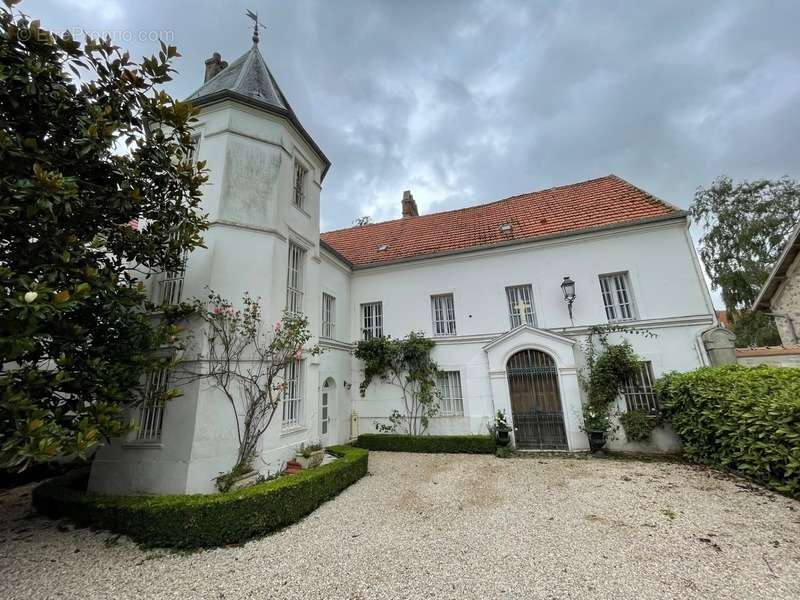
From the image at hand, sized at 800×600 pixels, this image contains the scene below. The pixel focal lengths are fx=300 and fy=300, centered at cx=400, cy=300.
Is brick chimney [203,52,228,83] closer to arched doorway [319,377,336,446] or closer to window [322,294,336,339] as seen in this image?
window [322,294,336,339]

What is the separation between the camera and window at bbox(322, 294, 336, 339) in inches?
412

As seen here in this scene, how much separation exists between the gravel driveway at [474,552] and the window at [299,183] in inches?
299

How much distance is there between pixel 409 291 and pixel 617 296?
699 cm

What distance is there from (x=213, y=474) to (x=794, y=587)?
7862 mm

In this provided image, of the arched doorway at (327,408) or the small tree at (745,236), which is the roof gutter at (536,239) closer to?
the arched doorway at (327,408)

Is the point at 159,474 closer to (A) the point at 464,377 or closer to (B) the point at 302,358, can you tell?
(B) the point at 302,358

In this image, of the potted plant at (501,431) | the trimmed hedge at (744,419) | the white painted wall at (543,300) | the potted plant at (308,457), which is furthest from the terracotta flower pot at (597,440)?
the potted plant at (308,457)

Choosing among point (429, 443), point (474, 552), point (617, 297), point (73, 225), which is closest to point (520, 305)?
point (617, 297)

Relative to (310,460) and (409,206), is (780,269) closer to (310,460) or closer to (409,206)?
(409,206)

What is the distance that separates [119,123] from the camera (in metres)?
4.17

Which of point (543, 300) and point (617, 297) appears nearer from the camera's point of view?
point (617, 297)

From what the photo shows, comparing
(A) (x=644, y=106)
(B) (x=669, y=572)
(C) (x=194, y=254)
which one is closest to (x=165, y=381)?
(C) (x=194, y=254)

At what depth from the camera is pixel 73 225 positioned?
4141 millimetres

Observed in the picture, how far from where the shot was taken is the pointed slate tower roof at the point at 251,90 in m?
7.47
